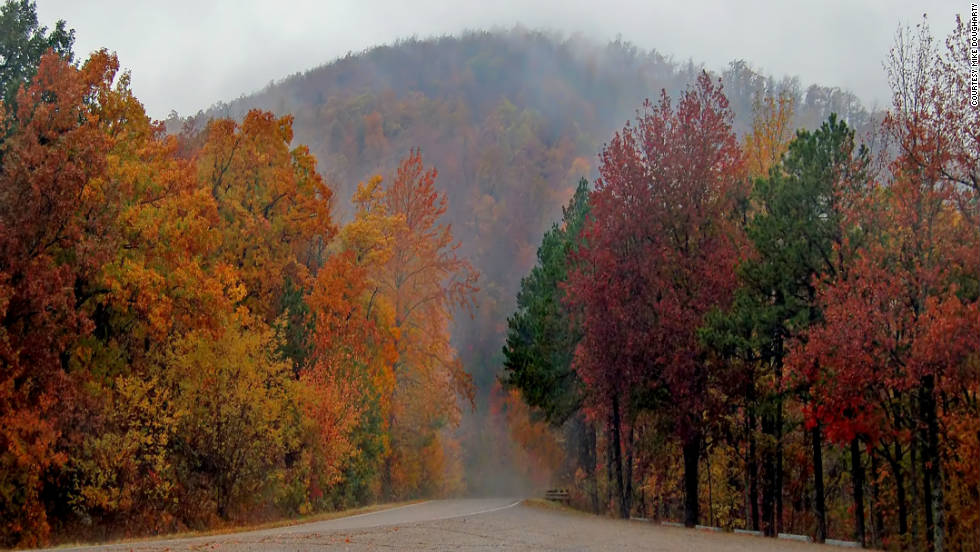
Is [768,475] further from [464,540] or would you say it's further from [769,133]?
[464,540]

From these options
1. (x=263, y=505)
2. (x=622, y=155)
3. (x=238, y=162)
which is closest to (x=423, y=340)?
(x=238, y=162)

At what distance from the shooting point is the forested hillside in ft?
349

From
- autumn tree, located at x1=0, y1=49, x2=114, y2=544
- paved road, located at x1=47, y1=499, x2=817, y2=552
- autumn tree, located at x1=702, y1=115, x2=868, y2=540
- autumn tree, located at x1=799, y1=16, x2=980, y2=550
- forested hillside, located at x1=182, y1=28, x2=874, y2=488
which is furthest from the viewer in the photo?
forested hillside, located at x1=182, y1=28, x2=874, y2=488

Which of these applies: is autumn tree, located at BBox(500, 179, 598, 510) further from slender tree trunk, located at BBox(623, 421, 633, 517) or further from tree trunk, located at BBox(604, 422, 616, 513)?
slender tree trunk, located at BBox(623, 421, 633, 517)

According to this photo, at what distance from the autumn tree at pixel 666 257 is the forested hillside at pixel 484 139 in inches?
2405

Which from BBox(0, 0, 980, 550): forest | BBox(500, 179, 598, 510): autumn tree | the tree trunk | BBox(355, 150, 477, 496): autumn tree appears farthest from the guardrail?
BBox(0, 0, 980, 550): forest

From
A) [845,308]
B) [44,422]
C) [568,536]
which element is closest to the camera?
[568,536]

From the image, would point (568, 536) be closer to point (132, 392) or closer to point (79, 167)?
point (132, 392)

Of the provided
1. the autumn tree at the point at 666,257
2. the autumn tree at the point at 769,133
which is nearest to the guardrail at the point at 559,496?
the autumn tree at the point at 666,257

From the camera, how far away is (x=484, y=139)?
509 ft

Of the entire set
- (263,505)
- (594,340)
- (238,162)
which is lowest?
(263,505)

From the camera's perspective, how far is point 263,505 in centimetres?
3011

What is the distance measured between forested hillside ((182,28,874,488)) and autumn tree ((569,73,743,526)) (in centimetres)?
6109

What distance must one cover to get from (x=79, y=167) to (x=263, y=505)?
42.0 ft
